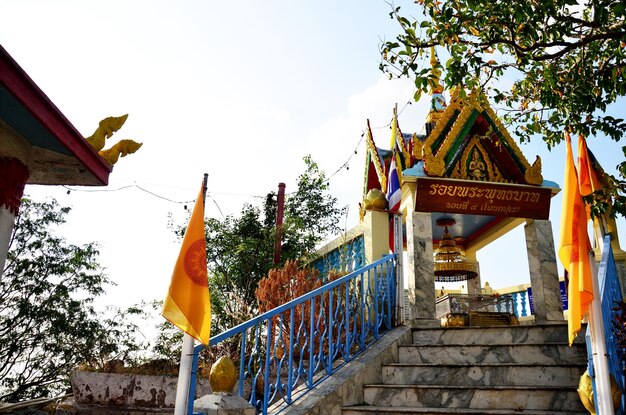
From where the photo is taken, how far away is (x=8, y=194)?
3176 millimetres

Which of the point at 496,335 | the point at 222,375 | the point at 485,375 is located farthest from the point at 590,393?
the point at 222,375

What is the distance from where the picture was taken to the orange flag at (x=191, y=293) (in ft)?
12.9

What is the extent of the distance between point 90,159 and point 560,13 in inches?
169

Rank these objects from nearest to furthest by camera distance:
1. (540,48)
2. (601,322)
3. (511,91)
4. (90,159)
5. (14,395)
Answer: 1. (90,159)
2. (601,322)
3. (540,48)
4. (511,91)
5. (14,395)

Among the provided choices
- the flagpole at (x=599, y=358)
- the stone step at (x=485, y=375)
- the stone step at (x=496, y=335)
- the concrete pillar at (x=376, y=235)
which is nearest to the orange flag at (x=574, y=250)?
the flagpole at (x=599, y=358)

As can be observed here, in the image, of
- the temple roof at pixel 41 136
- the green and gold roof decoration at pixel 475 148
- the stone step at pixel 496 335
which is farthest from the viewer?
the green and gold roof decoration at pixel 475 148

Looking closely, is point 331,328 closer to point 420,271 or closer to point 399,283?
point 399,283

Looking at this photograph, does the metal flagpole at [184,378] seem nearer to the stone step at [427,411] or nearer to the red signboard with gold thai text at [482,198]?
the stone step at [427,411]

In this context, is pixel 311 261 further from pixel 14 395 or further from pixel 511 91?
pixel 14 395

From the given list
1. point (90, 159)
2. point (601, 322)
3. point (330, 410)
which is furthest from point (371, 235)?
point (90, 159)

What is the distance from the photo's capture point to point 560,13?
4.53 metres

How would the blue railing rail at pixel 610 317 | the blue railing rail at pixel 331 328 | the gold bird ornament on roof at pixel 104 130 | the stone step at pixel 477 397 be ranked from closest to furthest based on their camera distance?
the gold bird ornament on roof at pixel 104 130 < the blue railing rail at pixel 610 317 < the stone step at pixel 477 397 < the blue railing rail at pixel 331 328

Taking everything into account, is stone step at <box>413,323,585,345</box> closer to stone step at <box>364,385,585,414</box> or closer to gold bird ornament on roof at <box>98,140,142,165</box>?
stone step at <box>364,385,585,414</box>

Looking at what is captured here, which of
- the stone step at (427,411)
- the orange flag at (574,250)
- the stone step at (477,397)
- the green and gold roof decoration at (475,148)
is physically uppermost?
the green and gold roof decoration at (475,148)
